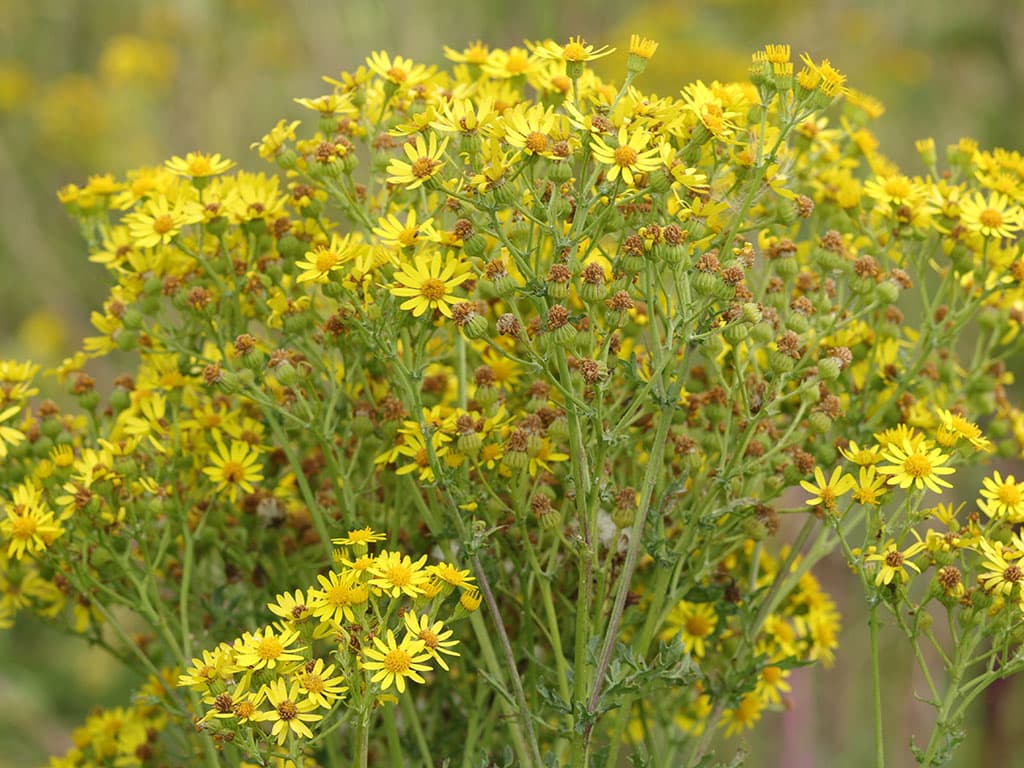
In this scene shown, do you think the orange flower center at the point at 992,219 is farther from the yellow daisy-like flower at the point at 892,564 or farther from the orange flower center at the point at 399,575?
the orange flower center at the point at 399,575

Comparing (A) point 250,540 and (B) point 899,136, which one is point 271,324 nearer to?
(A) point 250,540

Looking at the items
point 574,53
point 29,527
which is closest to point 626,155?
point 574,53

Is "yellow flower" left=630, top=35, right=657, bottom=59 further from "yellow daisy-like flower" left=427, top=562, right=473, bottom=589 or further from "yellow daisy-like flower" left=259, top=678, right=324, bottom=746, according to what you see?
"yellow daisy-like flower" left=259, top=678, right=324, bottom=746

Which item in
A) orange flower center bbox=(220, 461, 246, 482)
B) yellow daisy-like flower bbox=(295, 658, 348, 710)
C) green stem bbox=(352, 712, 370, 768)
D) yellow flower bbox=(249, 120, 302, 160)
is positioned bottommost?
green stem bbox=(352, 712, 370, 768)

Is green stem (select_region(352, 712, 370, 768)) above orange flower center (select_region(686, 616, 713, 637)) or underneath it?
underneath

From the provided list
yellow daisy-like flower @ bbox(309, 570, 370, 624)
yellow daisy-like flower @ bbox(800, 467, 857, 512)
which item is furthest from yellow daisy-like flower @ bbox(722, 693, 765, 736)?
yellow daisy-like flower @ bbox(309, 570, 370, 624)

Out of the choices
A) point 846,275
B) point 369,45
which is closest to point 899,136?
point 369,45
